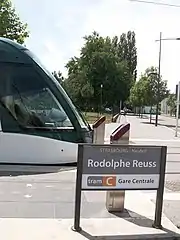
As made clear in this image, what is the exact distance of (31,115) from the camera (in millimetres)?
10078

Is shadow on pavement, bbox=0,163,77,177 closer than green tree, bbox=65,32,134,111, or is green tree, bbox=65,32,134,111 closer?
shadow on pavement, bbox=0,163,77,177

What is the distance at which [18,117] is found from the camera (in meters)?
9.97

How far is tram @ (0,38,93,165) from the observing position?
984cm

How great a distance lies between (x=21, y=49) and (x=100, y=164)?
5.61m

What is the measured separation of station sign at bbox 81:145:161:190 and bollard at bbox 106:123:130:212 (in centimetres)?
69

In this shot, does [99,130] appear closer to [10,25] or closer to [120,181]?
[120,181]

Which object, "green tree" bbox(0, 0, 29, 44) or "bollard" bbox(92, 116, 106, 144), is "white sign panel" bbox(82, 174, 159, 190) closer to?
"bollard" bbox(92, 116, 106, 144)

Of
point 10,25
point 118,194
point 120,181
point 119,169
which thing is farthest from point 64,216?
point 10,25

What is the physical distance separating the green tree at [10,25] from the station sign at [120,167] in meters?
23.5

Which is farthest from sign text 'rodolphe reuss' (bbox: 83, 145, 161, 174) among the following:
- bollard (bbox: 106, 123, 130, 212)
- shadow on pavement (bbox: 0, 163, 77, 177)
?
shadow on pavement (bbox: 0, 163, 77, 177)

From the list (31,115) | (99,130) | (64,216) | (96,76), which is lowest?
(64,216)

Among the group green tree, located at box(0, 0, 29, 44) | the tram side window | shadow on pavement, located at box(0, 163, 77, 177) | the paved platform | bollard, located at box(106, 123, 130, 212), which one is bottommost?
the paved platform

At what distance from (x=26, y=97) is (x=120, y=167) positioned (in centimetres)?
517

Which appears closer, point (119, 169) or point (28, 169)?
point (119, 169)
